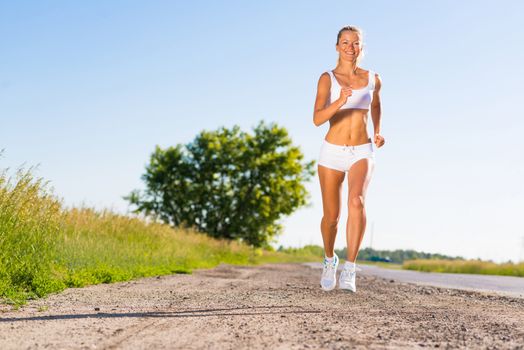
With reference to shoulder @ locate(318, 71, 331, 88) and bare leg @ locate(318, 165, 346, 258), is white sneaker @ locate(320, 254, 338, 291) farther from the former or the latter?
shoulder @ locate(318, 71, 331, 88)

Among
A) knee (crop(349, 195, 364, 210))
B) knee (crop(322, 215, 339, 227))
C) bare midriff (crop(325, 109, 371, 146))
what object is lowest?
knee (crop(322, 215, 339, 227))

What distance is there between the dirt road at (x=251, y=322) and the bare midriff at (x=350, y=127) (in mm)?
2012

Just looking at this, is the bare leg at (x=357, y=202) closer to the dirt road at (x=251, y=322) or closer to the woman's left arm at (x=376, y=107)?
the woman's left arm at (x=376, y=107)

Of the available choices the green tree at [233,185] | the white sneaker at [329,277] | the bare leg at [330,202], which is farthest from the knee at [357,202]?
the green tree at [233,185]

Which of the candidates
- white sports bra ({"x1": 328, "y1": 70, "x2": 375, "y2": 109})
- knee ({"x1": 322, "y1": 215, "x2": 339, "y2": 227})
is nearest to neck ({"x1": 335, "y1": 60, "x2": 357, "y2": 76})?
white sports bra ({"x1": 328, "y1": 70, "x2": 375, "y2": 109})

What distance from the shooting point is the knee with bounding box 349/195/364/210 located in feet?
24.0

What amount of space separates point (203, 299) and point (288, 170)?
1626 inches

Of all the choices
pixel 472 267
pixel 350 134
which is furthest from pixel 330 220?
pixel 472 267

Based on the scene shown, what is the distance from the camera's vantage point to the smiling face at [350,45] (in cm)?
734

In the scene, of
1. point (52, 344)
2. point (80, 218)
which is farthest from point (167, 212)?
point (52, 344)

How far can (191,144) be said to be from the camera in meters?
51.4

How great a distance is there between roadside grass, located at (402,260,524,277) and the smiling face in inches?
927

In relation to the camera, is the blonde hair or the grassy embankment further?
the grassy embankment

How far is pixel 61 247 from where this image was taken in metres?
11.6
